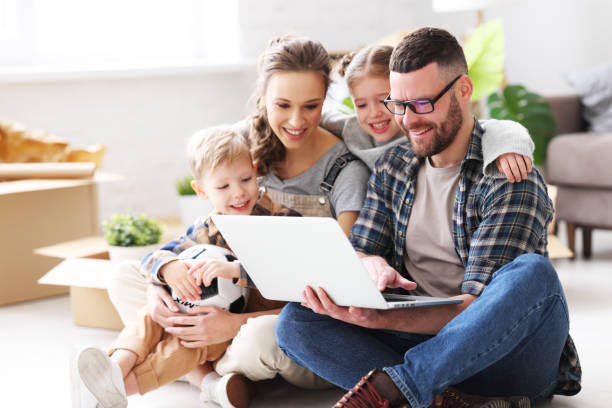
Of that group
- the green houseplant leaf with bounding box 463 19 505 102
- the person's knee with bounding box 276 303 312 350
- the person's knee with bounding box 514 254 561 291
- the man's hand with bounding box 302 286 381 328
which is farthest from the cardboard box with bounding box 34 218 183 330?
the green houseplant leaf with bounding box 463 19 505 102

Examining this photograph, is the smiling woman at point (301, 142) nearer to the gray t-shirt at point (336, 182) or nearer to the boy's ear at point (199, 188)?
the gray t-shirt at point (336, 182)

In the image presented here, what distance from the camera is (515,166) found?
4.91ft

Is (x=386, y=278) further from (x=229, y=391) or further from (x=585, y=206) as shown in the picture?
(x=585, y=206)

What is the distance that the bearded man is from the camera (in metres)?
1.38

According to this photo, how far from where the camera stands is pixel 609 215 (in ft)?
10.4

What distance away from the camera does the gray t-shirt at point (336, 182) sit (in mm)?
1913

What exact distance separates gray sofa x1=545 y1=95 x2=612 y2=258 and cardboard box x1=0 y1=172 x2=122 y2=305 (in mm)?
1898

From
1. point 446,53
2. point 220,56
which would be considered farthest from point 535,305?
point 220,56

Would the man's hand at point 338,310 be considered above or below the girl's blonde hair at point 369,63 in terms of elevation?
below

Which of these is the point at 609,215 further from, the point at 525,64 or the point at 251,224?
the point at 251,224

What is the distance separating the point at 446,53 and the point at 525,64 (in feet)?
10.2

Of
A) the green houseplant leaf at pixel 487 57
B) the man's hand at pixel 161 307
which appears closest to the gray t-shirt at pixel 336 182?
the man's hand at pixel 161 307

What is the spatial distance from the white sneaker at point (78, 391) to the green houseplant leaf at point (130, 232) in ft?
3.02

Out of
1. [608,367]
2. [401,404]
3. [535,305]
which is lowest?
[608,367]
